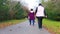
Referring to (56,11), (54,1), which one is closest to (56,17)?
(56,11)

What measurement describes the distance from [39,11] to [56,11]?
24.9 meters

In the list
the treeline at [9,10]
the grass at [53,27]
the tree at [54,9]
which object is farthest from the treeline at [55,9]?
the grass at [53,27]

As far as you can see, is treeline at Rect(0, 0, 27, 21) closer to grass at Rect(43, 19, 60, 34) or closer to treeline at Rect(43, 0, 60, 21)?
treeline at Rect(43, 0, 60, 21)

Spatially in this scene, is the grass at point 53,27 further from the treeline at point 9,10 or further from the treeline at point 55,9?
the treeline at point 55,9

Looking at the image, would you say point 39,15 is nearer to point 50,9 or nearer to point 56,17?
point 56,17

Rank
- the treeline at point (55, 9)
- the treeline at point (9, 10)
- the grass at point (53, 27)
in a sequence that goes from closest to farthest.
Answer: the grass at point (53, 27) → the treeline at point (9, 10) → the treeline at point (55, 9)

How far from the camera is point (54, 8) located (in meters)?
40.6

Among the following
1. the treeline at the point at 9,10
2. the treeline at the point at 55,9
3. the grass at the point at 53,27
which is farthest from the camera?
the treeline at the point at 55,9

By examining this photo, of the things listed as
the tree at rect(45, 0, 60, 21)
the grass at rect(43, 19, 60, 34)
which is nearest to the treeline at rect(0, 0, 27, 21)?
the tree at rect(45, 0, 60, 21)

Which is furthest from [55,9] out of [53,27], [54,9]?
[53,27]

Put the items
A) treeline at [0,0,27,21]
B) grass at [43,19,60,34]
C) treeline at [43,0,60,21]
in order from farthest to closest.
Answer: treeline at [43,0,60,21]
treeline at [0,0,27,21]
grass at [43,19,60,34]

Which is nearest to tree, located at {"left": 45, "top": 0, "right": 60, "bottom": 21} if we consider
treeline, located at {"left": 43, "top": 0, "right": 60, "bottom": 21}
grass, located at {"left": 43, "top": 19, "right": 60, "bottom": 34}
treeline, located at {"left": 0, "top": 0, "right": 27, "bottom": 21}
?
treeline, located at {"left": 43, "top": 0, "right": 60, "bottom": 21}

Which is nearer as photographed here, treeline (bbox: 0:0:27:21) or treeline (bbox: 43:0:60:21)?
treeline (bbox: 0:0:27:21)

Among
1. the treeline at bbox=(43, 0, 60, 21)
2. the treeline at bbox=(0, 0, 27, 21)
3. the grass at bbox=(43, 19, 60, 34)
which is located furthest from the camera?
the treeline at bbox=(43, 0, 60, 21)
